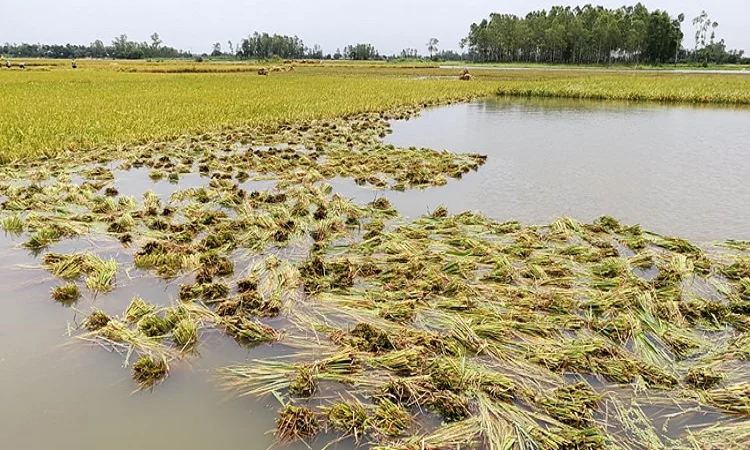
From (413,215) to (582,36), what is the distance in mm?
90677

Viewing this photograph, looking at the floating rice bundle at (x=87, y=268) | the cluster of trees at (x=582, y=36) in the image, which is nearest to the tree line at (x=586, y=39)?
the cluster of trees at (x=582, y=36)

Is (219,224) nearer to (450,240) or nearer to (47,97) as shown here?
(450,240)

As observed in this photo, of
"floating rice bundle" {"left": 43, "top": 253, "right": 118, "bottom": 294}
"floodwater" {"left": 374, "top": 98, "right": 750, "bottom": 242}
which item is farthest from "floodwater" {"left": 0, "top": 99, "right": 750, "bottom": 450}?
"floating rice bundle" {"left": 43, "top": 253, "right": 118, "bottom": 294}

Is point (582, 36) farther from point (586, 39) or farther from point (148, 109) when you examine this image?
point (148, 109)

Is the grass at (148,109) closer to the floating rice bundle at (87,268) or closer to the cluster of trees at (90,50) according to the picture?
the floating rice bundle at (87,268)

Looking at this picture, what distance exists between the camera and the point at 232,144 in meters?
12.9

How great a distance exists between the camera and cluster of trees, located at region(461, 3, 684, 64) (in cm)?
7869

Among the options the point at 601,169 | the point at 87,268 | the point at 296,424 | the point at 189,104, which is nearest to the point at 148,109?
the point at 189,104

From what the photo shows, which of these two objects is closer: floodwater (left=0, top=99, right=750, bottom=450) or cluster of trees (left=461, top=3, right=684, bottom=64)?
floodwater (left=0, top=99, right=750, bottom=450)

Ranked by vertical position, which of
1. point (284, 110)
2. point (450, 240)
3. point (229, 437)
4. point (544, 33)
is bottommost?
point (229, 437)

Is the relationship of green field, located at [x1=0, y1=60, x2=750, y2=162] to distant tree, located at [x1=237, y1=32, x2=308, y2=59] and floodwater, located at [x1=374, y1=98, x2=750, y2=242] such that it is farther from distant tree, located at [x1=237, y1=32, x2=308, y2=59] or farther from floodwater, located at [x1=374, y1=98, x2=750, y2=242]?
distant tree, located at [x1=237, y1=32, x2=308, y2=59]

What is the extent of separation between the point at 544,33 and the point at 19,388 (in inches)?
3944

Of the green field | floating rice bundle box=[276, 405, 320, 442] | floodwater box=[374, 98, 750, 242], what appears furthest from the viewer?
the green field

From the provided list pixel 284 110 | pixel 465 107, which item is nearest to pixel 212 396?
pixel 284 110
